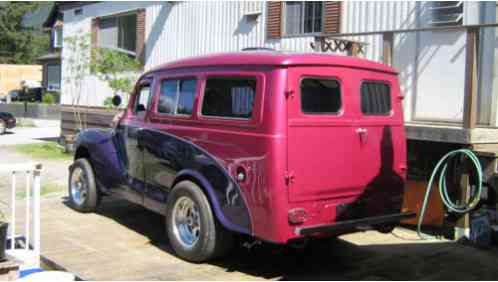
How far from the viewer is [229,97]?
5840 millimetres

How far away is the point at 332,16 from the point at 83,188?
16.9 ft

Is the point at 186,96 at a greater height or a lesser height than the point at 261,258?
greater

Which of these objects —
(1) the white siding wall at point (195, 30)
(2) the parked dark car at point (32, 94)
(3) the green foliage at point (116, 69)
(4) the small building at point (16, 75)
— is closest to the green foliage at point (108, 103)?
(3) the green foliage at point (116, 69)

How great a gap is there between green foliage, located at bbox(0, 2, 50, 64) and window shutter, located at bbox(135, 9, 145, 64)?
42.0m

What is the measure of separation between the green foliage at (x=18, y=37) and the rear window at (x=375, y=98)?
52435 mm

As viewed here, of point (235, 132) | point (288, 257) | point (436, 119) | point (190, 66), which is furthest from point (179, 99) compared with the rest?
point (436, 119)

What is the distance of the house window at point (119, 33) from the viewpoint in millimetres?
16000

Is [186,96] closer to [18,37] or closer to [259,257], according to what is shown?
[259,257]

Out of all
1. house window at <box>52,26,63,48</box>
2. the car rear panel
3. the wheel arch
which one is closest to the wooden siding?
the wheel arch

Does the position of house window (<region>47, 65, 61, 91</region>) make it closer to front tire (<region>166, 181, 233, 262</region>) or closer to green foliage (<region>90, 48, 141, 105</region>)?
green foliage (<region>90, 48, 141, 105</region>)

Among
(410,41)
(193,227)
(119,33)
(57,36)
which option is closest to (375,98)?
(193,227)

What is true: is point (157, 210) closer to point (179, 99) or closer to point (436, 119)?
point (179, 99)

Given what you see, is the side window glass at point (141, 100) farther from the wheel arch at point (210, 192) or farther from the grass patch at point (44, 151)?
the grass patch at point (44, 151)

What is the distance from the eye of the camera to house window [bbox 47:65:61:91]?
39.6 m
